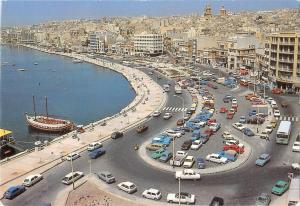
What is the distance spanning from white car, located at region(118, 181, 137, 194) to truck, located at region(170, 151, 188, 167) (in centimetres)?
504

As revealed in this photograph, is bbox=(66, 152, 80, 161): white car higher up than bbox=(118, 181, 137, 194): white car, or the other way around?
bbox=(66, 152, 80, 161): white car

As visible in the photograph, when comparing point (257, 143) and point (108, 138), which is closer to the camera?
point (257, 143)

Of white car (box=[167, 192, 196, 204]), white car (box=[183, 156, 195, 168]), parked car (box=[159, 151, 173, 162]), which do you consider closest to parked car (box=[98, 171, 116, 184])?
white car (box=[167, 192, 196, 204])

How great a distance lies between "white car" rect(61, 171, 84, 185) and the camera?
28.8 meters

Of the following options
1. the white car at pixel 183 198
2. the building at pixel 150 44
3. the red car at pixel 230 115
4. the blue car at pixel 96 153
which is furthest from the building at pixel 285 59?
the building at pixel 150 44

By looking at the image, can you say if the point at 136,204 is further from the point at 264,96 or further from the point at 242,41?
the point at 242,41

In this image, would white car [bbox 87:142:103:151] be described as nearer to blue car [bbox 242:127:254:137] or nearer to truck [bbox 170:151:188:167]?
truck [bbox 170:151:188:167]

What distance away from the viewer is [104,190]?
27.6m

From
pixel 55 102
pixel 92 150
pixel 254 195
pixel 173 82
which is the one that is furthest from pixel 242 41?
pixel 254 195

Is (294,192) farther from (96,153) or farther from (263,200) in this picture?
(96,153)

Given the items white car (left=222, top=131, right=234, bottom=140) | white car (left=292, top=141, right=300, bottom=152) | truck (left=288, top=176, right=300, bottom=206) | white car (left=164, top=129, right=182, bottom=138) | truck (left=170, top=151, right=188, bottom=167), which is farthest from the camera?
white car (left=164, top=129, right=182, bottom=138)

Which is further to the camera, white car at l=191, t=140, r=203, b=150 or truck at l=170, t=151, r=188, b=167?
white car at l=191, t=140, r=203, b=150

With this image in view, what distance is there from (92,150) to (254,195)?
587 inches

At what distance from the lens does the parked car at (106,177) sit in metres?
28.7
